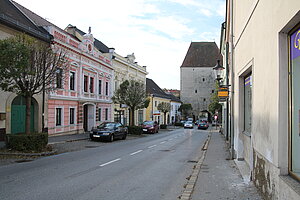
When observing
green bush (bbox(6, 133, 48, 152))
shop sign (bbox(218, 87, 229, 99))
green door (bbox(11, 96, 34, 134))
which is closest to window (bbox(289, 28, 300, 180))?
shop sign (bbox(218, 87, 229, 99))

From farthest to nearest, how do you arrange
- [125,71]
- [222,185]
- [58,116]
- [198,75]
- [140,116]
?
[198,75]
[140,116]
[125,71]
[58,116]
[222,185]

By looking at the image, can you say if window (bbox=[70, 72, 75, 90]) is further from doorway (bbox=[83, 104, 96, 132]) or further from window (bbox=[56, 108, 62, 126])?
doorway (bbox=[83, 104, 96, 132])

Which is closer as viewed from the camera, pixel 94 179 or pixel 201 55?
pixel 94 179

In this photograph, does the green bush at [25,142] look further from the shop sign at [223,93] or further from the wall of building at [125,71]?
the wall of building at [125,71]

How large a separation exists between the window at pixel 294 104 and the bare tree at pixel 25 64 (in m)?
10.7

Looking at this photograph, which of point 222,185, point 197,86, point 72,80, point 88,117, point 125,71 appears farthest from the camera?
point 197,86

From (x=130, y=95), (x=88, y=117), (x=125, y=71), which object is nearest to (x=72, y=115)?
(x=88, y=117)

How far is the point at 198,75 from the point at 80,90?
55.6 metres

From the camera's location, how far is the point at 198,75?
7862cm

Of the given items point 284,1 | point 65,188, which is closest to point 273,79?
point 284,1

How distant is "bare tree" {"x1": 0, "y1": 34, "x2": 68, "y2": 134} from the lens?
462 inches

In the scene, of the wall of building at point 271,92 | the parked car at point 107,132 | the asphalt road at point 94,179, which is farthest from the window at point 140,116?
the wall of building at point 271,92

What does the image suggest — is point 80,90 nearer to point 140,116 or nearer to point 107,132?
point 107,132

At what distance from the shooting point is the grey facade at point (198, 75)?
257ft
